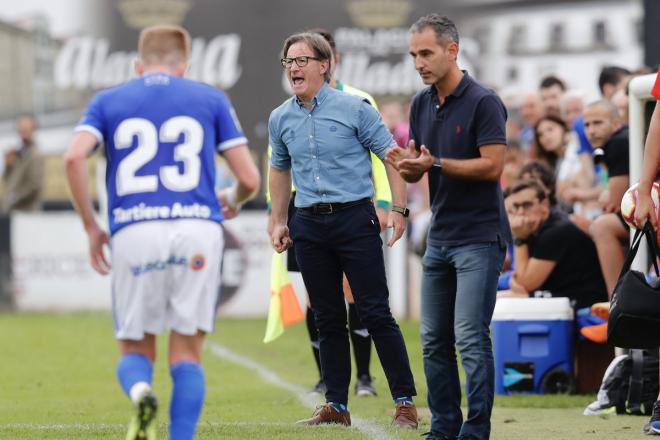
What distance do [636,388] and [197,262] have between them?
3625 millimetres

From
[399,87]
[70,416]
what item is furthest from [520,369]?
[399,87]

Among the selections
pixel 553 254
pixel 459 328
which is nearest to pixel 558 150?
pixel 553 254

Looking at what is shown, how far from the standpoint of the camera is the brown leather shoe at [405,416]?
762 centimetres

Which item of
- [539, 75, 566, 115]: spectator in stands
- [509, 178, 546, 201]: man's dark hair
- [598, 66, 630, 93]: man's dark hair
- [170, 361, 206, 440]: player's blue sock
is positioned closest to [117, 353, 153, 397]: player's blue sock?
[170, 361, 206, 440]: player's blue sock

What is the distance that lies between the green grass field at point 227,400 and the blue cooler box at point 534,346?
249 millimetres

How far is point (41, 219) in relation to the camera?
18609 millimetres

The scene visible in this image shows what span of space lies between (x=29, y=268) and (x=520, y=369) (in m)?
10.1

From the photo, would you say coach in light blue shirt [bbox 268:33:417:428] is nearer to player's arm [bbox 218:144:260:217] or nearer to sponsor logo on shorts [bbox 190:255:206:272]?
player's arm [bbox 218:144:260:217]

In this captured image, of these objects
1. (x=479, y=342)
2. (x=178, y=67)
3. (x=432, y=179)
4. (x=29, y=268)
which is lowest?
(x=29, y=268)

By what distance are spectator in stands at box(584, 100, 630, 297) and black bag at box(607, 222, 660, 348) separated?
2.15m

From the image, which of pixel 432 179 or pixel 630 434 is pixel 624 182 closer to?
pixel 630 434

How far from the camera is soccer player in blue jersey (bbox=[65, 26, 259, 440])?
583 cm

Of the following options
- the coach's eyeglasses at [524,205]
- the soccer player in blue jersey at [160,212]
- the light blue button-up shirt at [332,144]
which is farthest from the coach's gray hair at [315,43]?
the coach's eyeglasses at [524,205]

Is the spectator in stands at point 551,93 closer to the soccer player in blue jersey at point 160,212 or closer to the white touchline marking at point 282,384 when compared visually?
the white touchline marking at point 282,384
